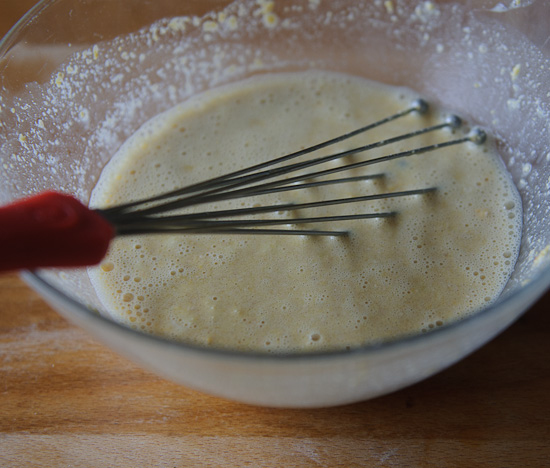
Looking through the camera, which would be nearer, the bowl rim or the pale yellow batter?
the bowl rim

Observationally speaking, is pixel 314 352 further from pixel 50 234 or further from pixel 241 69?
pixel 241 69

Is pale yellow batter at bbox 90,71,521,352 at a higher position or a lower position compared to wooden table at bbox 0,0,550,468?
higher

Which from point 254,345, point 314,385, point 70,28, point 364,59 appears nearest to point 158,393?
point 254,345

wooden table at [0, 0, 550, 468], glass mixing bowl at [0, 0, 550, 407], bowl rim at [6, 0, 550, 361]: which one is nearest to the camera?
bowl rim at [6, 0, 550, 361]

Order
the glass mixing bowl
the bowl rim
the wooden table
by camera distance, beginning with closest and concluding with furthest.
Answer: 1. the bowl rim
2. the wooden table
3. the glass mixing bowl

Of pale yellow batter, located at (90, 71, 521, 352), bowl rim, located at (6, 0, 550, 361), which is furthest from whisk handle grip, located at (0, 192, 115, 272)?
pale yellow batter, located at (90, 71, 521, 352)

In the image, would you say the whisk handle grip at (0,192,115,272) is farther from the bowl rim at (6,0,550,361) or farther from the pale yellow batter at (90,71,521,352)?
the pale yellow batter at (90,71,521,352)

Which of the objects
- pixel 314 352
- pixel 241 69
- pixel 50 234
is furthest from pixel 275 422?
pixel 241 69
